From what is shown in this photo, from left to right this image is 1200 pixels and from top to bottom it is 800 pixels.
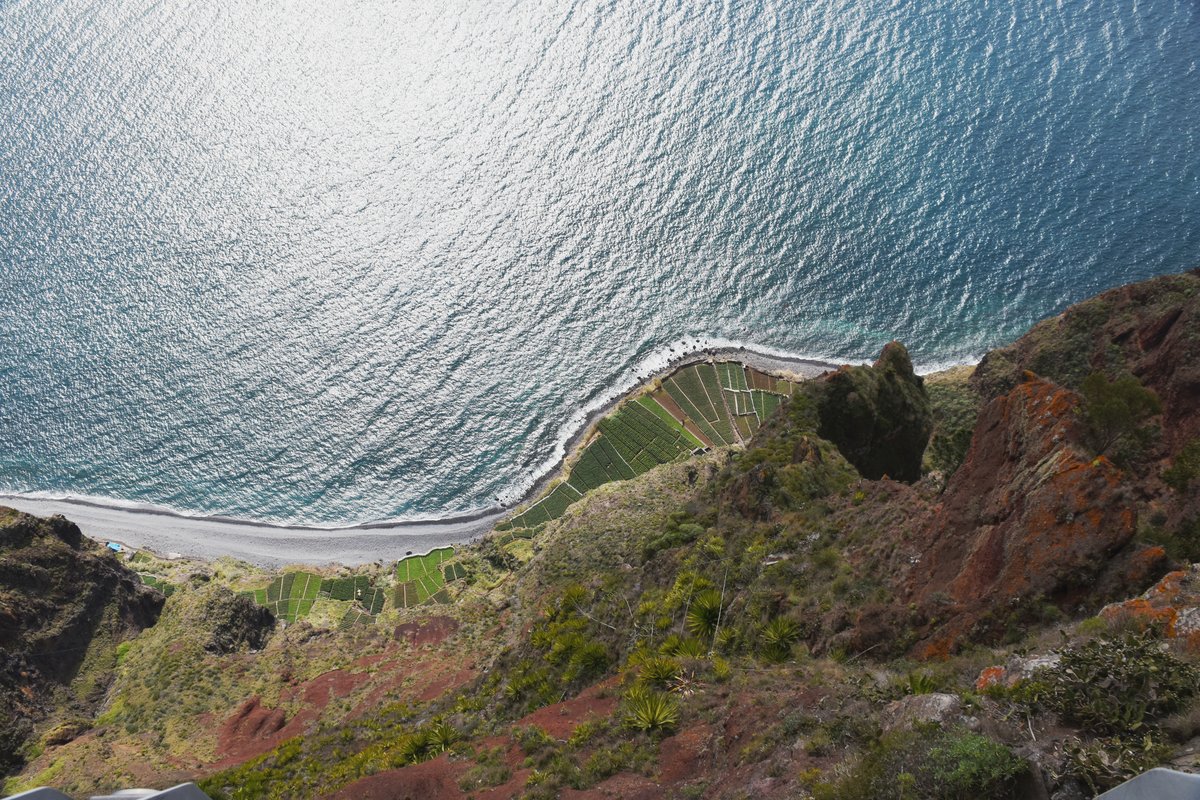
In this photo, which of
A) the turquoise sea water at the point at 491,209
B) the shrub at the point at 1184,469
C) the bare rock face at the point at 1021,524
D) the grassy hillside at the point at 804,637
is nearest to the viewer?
the grassy hillside at the point at 804,637

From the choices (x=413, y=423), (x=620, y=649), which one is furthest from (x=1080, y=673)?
(x=413, y=423)

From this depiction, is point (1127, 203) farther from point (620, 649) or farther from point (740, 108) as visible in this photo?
point (620, 649)

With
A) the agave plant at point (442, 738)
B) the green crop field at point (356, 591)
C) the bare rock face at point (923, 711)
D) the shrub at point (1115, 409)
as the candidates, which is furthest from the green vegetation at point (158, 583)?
the shrub at point (1115, 409)

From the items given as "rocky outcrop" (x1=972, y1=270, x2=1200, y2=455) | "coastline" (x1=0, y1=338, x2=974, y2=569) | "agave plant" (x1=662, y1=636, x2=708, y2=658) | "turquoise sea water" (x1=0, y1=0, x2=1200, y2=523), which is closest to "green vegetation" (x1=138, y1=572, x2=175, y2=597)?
"coastline" (x1=0, y1=338, x2=974, y2=569)

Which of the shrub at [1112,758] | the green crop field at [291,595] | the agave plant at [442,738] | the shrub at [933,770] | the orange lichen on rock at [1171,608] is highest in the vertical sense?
the green crop field at [291,595]

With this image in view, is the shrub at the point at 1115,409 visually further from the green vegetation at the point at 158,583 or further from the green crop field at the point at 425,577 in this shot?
the green vegetation at the point at 158,583

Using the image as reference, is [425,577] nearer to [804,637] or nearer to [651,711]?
[651,711]
